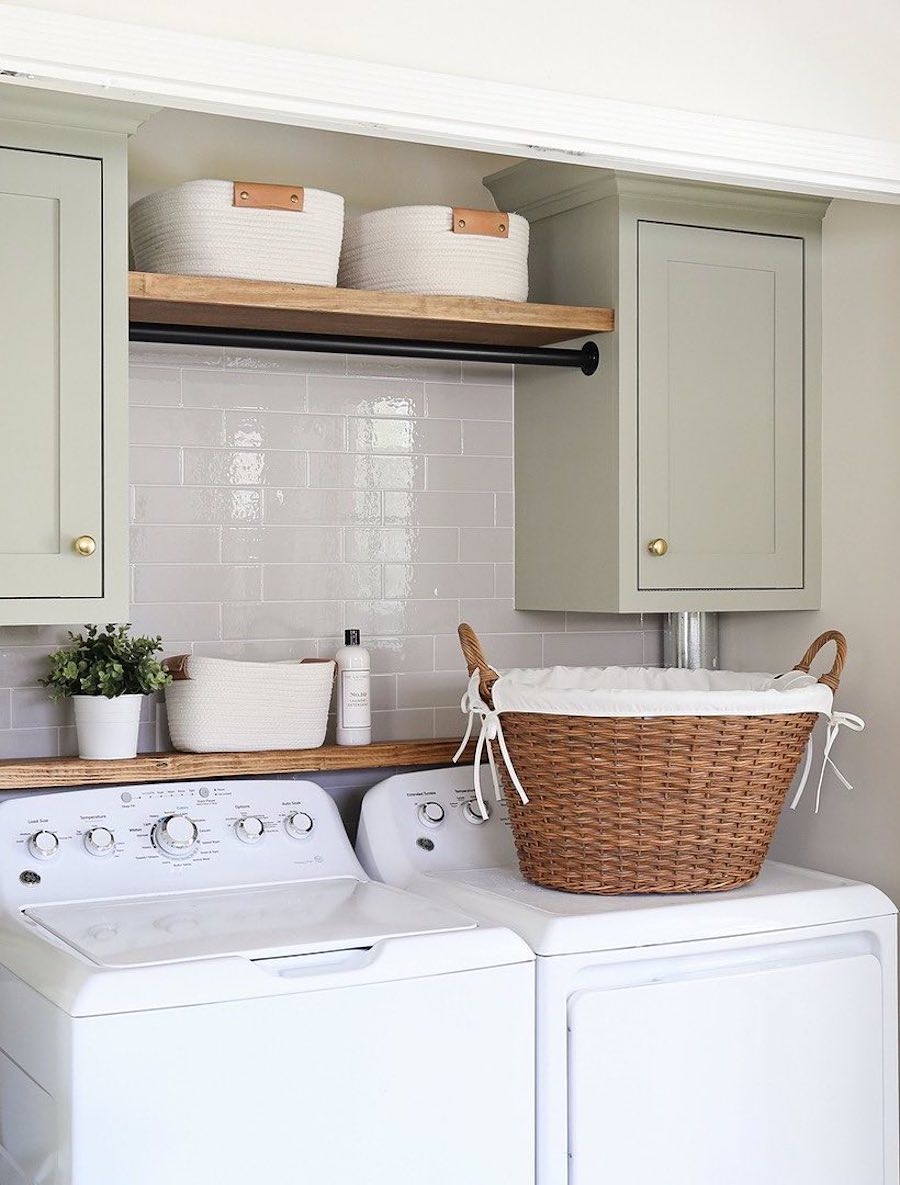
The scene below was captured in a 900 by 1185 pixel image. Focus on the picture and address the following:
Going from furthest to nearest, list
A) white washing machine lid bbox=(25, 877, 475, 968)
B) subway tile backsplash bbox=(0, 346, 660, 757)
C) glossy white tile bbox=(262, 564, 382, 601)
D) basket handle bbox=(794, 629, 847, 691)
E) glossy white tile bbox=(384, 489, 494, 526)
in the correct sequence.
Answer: glossy white tile bbox=(384, 489, 494, 526)
glossy white tile bbox=(262, 564, 382, 601)
subway tile backsplash bbox=(0, 346, 660, 757)
basket handle bbox=(794, 629, 847, 691)
white washing machine lid bbox=(25, 877, 475, 968)

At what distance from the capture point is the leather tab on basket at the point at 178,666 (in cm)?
255

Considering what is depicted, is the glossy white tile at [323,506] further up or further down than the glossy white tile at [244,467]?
further down

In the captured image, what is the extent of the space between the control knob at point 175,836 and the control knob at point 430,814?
1.44 feet

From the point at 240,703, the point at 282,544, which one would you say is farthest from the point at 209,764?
the point at 282,544

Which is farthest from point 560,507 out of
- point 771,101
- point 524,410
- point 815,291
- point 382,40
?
point 382,40

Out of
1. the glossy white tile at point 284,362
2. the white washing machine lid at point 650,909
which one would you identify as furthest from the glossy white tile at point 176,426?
the white washing machine lid at point 650,909

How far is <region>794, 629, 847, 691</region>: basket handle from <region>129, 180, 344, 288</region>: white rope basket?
1090 mm

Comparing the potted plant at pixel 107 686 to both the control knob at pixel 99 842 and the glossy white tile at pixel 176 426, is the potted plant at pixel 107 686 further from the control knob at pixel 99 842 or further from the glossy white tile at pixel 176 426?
the glossy white tile at pixel 176 426

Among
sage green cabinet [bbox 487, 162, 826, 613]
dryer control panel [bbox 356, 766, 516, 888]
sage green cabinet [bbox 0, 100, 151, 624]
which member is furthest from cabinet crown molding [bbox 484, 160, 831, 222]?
dryer control panel [bbox 356, 766, 516, 888]

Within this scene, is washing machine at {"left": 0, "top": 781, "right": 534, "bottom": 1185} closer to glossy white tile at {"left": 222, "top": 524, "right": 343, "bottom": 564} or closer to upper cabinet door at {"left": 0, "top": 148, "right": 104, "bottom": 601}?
upper cabinet door at {"left": 0, "top": 148, "right": 104, "bottom": 601}

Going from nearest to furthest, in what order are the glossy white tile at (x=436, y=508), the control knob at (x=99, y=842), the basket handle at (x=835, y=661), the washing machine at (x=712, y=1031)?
the washing machine at (x=712, y=1031)
the control knob at (x=99, y=842)
the basket handle at (x=835, y=661)
the glossy white tile at (x=436, y=508)

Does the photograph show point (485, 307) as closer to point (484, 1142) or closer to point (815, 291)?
point (815, 291)

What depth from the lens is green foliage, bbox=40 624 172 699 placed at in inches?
97.0

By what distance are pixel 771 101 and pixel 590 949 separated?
4.40ft
